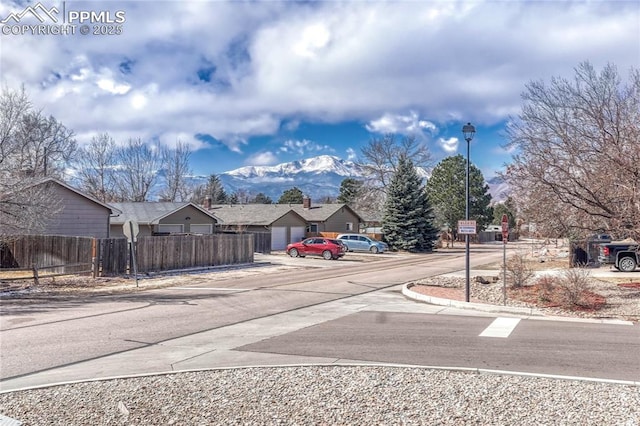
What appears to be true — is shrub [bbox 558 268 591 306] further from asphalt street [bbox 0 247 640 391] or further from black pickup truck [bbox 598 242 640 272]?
black pickup truck [bbox 598 242 640 272]

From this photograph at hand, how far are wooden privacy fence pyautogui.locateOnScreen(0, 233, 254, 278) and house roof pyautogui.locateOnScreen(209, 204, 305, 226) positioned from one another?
57.1 ft

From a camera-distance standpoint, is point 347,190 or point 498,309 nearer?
point 498,309

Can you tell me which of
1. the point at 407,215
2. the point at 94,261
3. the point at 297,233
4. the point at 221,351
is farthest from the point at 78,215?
the point at 407,215

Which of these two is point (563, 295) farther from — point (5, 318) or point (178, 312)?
point (5, 318)

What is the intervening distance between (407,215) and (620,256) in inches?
992

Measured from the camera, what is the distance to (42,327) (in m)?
11.4

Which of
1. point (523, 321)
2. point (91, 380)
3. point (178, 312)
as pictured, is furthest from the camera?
point (178, 312)

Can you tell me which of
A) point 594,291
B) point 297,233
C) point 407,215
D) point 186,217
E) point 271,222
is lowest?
point 594,291

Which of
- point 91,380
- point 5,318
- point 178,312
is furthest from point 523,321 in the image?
point 5,318

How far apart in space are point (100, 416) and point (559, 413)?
478cm

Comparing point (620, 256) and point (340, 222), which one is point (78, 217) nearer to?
point (620, 256)

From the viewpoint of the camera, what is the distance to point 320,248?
3722 centimetres

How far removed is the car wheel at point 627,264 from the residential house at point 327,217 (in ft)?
99.6

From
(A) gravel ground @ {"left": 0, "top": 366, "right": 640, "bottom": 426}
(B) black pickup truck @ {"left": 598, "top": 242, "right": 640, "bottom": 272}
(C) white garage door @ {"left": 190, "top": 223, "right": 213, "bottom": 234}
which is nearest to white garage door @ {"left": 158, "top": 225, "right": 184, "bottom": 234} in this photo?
(C) white garage door @ {"left": 190, "top": 223, "right": 213, "bottom": 234}
